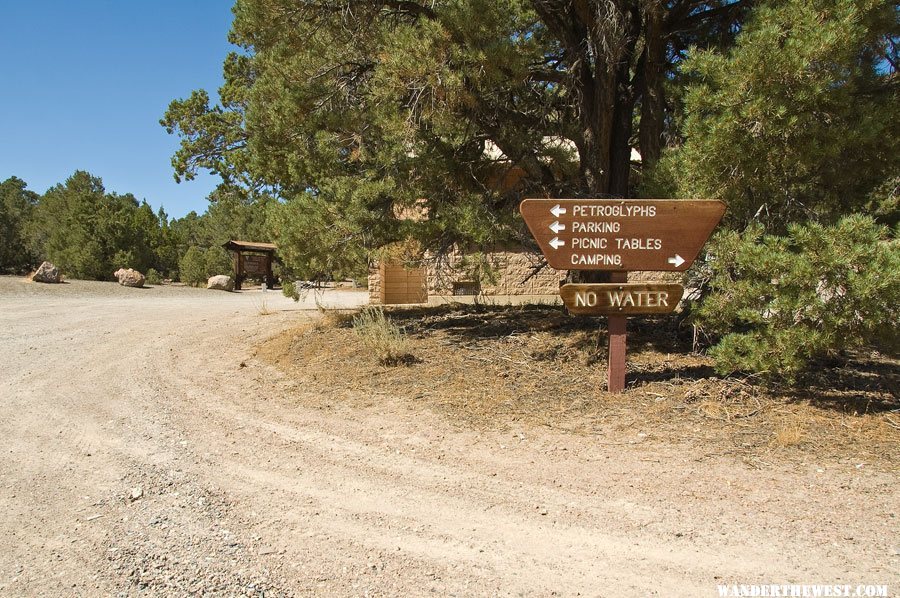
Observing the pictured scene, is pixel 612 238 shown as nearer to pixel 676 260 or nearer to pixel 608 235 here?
pixel 608 235

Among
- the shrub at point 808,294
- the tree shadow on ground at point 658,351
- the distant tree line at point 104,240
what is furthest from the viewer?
the distant tree line at point 104,240

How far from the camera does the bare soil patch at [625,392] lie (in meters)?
4.79

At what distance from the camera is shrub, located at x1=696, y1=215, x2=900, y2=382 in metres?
4.65

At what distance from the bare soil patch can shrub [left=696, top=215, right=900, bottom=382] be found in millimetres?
534

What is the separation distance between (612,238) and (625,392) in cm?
165

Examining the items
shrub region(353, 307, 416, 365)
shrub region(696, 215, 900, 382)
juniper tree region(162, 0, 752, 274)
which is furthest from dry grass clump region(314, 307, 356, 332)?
shrub region(696, 215, 900, 382)

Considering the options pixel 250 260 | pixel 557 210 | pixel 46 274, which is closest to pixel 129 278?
pixel 46 274

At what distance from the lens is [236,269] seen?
29.5 metres

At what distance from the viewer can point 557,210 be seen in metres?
5.89

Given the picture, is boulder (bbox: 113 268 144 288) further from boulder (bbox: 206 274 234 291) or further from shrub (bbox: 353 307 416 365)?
shrub (bbox: 353 307 416 365)

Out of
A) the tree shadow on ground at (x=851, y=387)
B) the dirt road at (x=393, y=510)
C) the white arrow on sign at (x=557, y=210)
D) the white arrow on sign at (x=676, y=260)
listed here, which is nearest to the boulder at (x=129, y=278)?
the dirt road at (x=393, y=510)

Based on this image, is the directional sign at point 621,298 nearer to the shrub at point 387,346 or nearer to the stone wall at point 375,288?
the shrub at point 387,346

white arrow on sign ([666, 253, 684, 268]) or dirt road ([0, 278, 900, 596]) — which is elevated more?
white arrow on sign ([666, 253, 684, 268])

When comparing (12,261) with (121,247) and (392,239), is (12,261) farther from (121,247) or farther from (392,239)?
(392,239)
